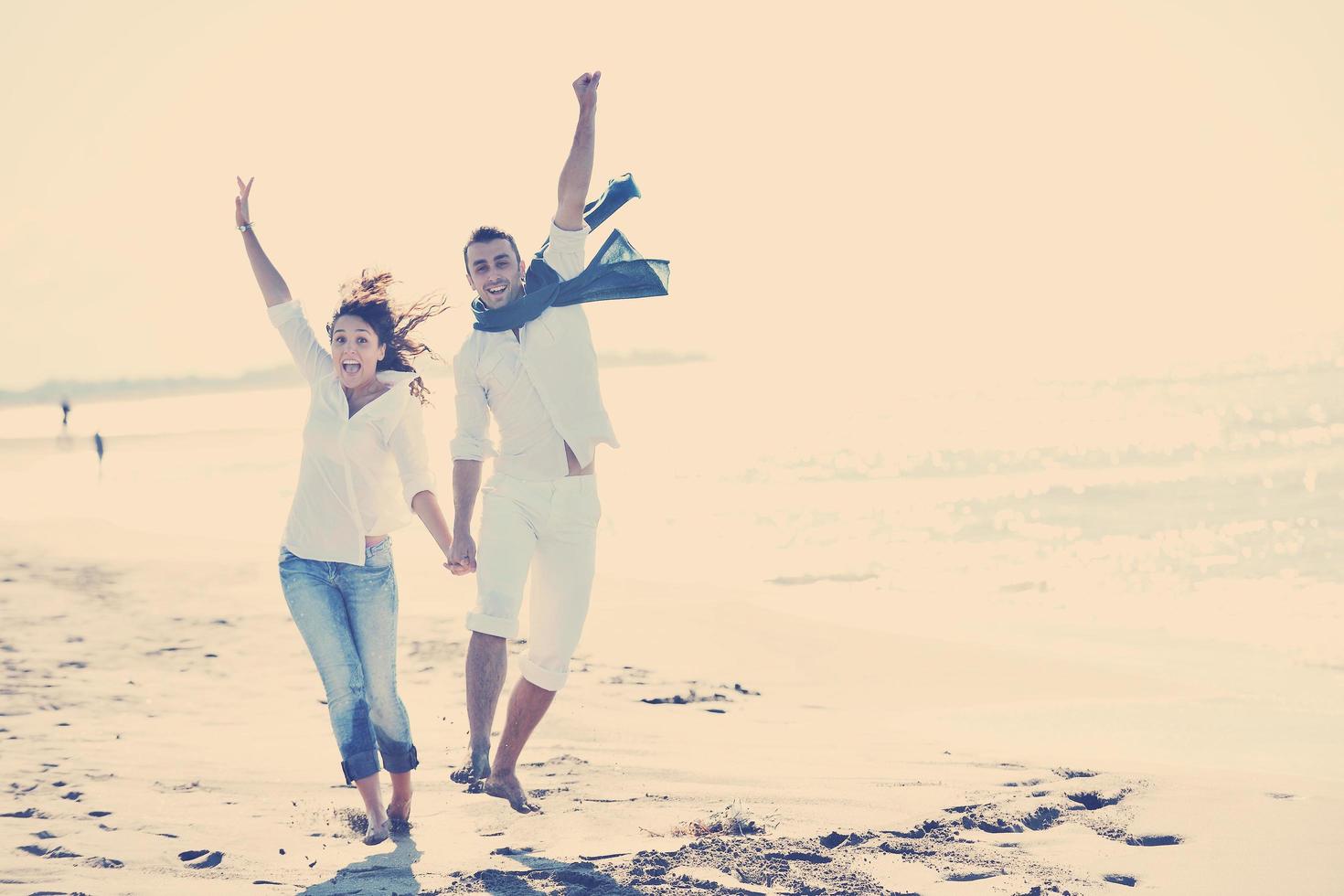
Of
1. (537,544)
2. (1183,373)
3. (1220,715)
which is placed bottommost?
(1220,715)

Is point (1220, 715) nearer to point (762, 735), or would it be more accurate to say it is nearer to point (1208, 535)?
point (762, 735)

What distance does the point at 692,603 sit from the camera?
10930 millimetres

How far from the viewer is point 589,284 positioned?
4.60 m

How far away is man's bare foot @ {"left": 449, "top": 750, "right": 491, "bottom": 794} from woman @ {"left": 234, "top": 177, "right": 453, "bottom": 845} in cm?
29

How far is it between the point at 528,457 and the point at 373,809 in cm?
134

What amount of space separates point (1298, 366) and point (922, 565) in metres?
70.3

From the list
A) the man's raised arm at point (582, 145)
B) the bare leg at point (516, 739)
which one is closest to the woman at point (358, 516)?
the bare leg at point (516, 739)

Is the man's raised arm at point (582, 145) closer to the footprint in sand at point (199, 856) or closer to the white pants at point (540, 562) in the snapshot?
the white pants at point (540, 562)

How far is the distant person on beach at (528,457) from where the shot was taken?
4457 mm

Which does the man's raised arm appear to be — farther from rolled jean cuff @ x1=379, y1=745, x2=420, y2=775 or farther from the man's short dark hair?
rolled jean cuff @ x1=379, y1=745, x2=420, y2=775

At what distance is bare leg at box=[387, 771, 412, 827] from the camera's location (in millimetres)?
4385

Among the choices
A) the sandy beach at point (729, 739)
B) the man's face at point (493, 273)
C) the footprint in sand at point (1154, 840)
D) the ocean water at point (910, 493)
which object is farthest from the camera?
the ocean water at point (910, 493)

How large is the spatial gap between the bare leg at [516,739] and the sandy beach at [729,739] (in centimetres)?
15

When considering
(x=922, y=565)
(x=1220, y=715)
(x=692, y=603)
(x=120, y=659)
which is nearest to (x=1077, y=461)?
(x=922, y=565)
